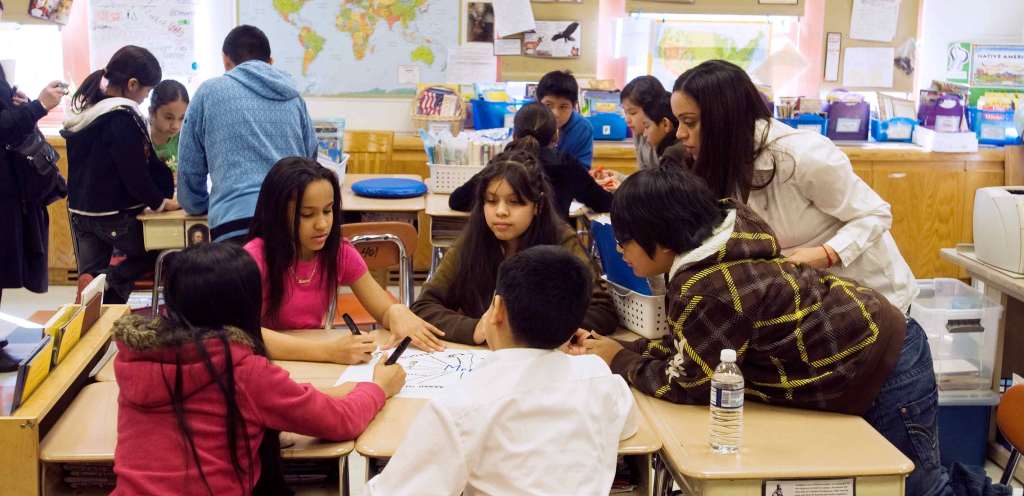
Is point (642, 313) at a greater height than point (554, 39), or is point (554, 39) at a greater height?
point (554, 39)

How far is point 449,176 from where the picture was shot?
4.93 m

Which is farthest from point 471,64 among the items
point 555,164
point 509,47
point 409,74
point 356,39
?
point 555,164

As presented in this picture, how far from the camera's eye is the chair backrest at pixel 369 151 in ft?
19.2

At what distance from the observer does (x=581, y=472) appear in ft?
5.45

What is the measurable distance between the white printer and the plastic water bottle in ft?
6.19

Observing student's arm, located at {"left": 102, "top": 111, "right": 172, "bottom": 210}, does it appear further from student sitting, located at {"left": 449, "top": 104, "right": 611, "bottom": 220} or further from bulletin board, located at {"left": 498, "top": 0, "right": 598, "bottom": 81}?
bulletin board, located at {"left": 498, "top": 0, "right": 598, "bottom": 81}

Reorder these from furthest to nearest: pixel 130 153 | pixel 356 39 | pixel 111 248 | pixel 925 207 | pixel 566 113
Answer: pixel 356 39 → pixel 925 207 → pixel 566 113 → pixel 111 248 → pixel 130 153

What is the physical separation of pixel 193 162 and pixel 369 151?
7.28 ft

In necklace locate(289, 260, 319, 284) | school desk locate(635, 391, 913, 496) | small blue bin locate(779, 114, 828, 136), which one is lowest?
school desk locate(635, 391, 913, 496)

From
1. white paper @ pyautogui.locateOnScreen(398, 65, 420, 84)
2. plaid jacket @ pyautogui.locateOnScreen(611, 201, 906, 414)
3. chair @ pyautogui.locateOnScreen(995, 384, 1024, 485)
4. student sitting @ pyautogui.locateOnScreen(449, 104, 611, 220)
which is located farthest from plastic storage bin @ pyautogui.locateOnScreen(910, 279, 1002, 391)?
white paper @ pyautogui.locateOnScreen(398, 65, 420, 84)

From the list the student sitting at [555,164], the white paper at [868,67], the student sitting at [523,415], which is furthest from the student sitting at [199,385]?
the white paper at [868,67]

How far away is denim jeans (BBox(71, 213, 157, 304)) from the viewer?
4.07m

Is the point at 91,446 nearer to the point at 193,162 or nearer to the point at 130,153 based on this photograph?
the point at 193,162

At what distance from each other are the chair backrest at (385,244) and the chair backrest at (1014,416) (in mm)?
1851
